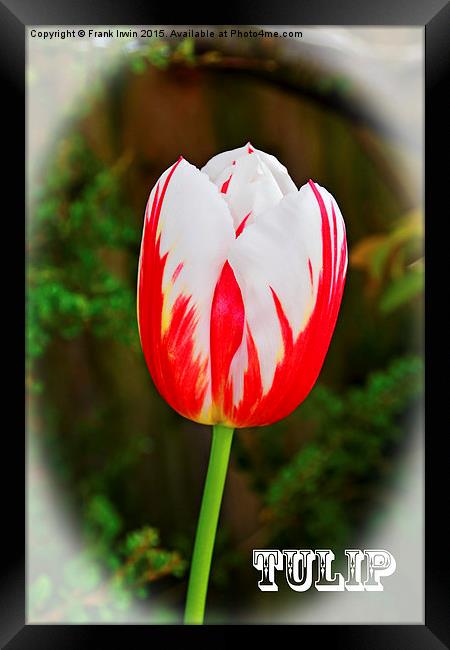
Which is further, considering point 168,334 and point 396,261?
point 396,261

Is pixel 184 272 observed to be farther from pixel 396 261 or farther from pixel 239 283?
pixel 396 261

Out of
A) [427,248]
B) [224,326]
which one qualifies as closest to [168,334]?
[224,326]

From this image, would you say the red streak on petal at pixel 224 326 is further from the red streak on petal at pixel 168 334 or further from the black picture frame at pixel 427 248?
the black picture frame at pixel 427 248

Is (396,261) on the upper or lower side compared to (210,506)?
upper

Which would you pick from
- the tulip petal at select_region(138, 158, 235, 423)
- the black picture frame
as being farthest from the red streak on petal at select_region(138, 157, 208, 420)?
the black picture frame

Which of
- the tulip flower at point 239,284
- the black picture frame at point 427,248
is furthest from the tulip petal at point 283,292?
the black picture frame at point 427,248

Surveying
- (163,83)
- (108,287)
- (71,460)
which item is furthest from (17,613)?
(163,83)

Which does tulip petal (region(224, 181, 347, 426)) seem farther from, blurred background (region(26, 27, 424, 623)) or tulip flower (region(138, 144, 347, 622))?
blurred background (region(26, 27, 424, 623))
